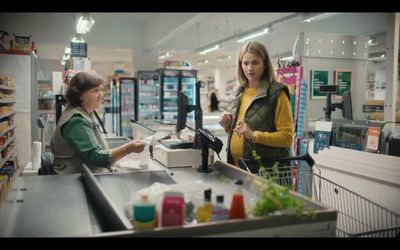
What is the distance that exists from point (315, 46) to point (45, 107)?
776 cm

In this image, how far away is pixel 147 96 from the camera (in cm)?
1232

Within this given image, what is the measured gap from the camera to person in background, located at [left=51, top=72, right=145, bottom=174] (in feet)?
8.05

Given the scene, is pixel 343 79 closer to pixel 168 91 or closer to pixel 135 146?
pixel 135 146

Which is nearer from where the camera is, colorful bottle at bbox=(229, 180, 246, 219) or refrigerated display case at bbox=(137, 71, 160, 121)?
colorful bottle at bbox=(229, 180, 246, 219)

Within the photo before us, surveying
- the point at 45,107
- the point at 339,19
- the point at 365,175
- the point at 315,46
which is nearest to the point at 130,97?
the point at 45,107

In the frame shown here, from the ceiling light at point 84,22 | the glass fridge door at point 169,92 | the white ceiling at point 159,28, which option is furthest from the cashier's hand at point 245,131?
the glass fridge door at point 169,92

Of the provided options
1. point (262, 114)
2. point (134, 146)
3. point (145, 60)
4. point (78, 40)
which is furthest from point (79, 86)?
point (145, 60)

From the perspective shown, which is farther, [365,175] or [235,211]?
[365,175]

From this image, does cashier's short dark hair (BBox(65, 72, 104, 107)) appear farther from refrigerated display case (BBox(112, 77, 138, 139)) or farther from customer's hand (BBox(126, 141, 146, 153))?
refrigerated display case (BBox(112, 77, 138, 139))

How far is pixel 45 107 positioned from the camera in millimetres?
9984

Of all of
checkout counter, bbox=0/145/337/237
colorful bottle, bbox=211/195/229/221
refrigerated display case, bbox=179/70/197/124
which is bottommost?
checkout counter, bbox=0/145/337/237

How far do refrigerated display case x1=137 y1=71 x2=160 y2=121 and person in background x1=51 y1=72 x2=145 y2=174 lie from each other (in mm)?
9338

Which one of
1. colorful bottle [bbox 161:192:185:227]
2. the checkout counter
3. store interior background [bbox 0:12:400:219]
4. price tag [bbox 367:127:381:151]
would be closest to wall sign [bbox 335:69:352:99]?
price tag [bbox 367:127:381:151]
